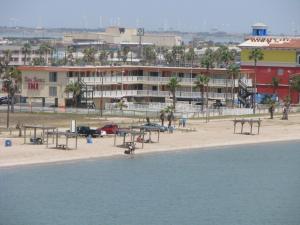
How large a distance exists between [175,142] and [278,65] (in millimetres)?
36113

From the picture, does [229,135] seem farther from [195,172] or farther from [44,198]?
[44,198]

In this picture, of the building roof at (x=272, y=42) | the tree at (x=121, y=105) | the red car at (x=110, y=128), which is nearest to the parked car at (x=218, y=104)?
the tree at (x=121, y=105)

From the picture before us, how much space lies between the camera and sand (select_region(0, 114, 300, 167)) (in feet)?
170

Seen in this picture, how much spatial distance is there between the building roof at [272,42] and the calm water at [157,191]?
118ft

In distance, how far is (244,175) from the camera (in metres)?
53.9

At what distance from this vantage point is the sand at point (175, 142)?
2041 inches

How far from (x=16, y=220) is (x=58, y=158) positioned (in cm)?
1247

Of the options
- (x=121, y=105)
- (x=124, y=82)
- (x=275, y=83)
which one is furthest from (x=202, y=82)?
(x=275, y=83)

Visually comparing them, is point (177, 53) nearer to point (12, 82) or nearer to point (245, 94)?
point (245, 94)

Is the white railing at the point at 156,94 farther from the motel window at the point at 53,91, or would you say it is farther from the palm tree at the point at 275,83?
the palm tree at the point at 275,83

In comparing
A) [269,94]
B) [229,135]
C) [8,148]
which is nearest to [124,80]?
[269,94]

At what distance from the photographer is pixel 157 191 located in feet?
156

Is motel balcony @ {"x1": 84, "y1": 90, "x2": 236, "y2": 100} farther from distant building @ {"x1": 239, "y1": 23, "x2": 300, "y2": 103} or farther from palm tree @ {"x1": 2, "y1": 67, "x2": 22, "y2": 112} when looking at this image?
palm tree @ {"x1": 2, "y1": 67, "x2": 22, "y2": 112}

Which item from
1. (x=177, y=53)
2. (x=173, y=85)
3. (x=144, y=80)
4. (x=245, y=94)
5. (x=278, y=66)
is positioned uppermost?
(x=278, y=66)
